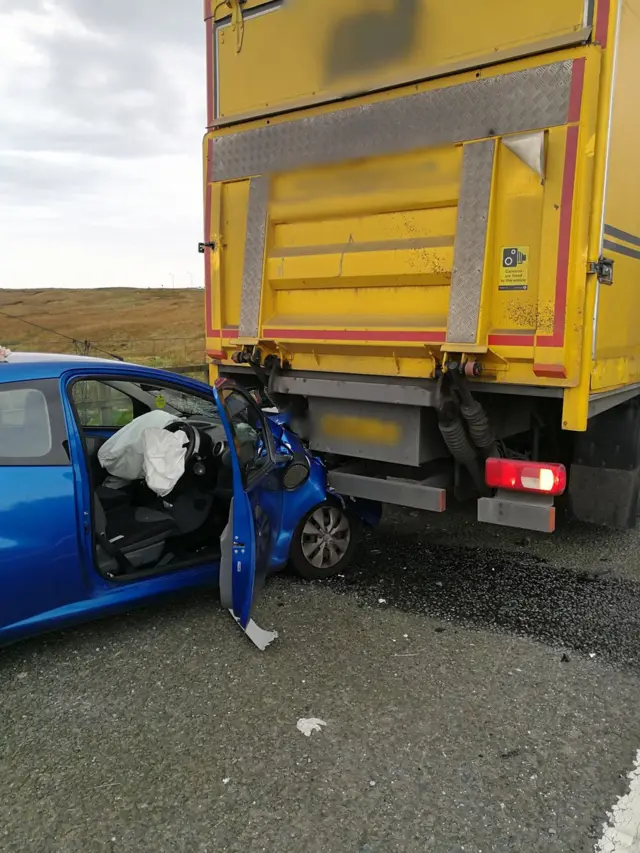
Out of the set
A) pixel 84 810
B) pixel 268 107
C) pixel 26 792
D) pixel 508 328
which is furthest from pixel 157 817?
pixel 268 107

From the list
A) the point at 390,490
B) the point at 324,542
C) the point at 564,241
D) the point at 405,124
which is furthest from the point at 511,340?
the point at 324,542

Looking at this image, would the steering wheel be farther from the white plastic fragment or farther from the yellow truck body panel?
the white plastic fragment

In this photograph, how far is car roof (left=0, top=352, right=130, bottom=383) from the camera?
11.1 feet

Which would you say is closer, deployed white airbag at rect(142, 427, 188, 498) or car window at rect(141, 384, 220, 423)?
deployed white airbag at rect(142, 427, 188, 498)

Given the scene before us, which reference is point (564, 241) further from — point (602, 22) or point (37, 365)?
point (37, 365)

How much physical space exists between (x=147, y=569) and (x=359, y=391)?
1553mm

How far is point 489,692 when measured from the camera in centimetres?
321

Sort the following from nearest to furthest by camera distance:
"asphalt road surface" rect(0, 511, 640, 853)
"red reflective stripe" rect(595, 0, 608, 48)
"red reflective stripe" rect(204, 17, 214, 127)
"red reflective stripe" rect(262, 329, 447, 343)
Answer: "asphalt road surface" rect(0, 511, 640, 853) → "red reflective stripe" rect(595, 0, 608, 48) → "red reflective stripe" rect(262, 329, 447, 343) → "red reflective stripe" rect(204, 17, 214, 127)

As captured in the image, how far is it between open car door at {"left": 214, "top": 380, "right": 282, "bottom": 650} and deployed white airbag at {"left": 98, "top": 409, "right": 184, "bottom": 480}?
0.49 metres

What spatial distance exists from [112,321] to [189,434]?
3222 cm

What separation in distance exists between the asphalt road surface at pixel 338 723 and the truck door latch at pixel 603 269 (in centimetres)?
188

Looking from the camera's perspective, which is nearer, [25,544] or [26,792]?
[26,792]

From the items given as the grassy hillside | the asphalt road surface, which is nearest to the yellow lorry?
the asphalt road surface

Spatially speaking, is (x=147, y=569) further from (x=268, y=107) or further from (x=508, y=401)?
(x=268, y=107)
